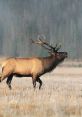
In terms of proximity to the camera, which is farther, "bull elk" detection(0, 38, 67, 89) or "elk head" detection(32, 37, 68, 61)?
"elk head" detection(32, 37, 68, 61)

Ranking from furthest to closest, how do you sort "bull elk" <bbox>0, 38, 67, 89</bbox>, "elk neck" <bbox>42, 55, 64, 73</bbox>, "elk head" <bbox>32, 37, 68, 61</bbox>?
"elk head" <bbox>32, 37, 68, 61</bbox> → "elk neck" <bbox>42, 55, 64, 73</bbox> → "bull elk" <bbox>0, 38, 67, 89</bbox>

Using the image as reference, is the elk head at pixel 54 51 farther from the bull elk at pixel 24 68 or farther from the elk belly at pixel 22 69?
the elk belly at pixel 22 69

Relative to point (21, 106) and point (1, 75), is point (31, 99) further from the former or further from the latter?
point (1, 75)

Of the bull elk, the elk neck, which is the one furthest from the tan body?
the elk neck

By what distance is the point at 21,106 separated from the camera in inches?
503

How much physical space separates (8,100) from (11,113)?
2896mm

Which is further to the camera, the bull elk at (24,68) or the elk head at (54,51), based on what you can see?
the elk head at (54,51)

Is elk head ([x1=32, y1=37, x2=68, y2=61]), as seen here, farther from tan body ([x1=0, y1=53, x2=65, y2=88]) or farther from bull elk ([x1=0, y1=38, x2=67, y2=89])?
tan body ([x1=0, y1=53, x2=65, y2=88])

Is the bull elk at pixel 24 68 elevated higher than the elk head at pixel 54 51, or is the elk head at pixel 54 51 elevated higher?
the elk head at pixel 54 51

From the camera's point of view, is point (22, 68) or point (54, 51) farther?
point (54, 51)

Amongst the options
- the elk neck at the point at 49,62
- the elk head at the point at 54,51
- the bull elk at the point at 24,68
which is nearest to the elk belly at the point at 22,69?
the bull elk at the point at 24,68

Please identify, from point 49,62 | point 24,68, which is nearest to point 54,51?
point 49,62

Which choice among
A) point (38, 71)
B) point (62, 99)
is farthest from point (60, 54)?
point (62, 99)

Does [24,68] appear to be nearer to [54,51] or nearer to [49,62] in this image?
[49,62]
